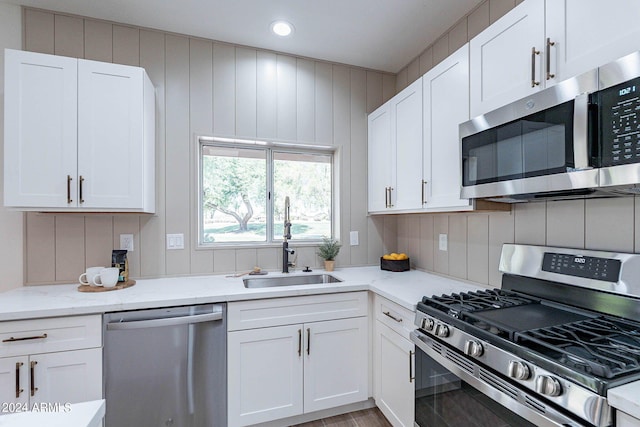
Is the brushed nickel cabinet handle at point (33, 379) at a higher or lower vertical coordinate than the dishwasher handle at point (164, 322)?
lower

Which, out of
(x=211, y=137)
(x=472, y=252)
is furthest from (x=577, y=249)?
(x=211, y=137)

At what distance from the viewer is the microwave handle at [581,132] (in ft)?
3.34

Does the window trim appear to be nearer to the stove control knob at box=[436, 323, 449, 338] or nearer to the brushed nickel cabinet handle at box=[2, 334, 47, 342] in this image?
the brushed nickel cabinet handle at box=[2, 334, 47, 342]

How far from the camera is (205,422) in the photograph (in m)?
1.74

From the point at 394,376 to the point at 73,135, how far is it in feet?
7.75

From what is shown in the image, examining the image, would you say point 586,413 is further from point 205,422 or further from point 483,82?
point 205,422

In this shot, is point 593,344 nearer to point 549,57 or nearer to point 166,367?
point 549,57

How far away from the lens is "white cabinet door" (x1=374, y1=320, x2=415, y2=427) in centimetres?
165

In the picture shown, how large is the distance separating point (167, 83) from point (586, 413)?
9.06ft

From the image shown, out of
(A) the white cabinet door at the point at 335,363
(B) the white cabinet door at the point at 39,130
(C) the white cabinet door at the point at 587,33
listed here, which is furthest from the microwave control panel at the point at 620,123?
(B) the white cabinet door at the point at 39,130

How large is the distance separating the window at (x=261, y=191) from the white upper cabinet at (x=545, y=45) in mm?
1506

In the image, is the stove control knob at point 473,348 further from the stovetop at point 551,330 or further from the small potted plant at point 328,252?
the small potted plant at point 328,252

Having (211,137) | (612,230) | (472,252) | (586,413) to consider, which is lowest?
(586,413)

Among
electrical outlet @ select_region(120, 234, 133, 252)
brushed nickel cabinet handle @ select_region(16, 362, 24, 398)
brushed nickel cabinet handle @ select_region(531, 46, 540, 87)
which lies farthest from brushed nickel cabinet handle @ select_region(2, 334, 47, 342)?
brushed nickel cabinet handle @ select_region(531, 46, 540, 87)
